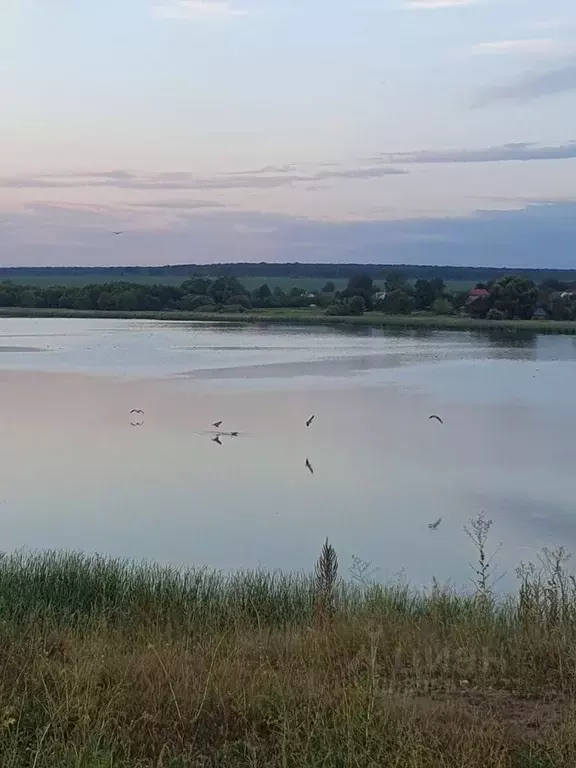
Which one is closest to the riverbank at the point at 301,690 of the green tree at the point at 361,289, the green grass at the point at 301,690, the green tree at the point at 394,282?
the green grass at the point at 301,690

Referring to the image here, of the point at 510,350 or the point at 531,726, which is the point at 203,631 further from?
the point at 510,350

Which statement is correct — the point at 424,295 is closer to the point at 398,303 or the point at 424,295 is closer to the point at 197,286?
the point at 398,303

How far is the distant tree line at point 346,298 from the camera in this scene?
46.1 meters

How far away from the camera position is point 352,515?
999 cm

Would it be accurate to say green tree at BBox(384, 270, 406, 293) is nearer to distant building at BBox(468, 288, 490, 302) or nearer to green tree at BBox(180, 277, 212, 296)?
distant building at BBox(468, 288, 490, 302)

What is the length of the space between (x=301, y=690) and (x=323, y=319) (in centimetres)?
4765

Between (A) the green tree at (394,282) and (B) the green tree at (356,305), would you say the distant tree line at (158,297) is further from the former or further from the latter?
(B) the green tree at (356,305)

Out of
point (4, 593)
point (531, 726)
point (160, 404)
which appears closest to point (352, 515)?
point (4, 593)

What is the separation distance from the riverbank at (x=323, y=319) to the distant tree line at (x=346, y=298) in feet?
2.54

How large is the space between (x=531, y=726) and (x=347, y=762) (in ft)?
2.26

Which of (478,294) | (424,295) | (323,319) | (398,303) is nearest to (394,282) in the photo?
(424,295)

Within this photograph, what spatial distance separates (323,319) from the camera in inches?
1991

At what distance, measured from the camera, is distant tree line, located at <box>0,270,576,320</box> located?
46062 mm

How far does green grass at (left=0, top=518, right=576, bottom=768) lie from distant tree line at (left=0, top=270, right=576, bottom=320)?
139ft
